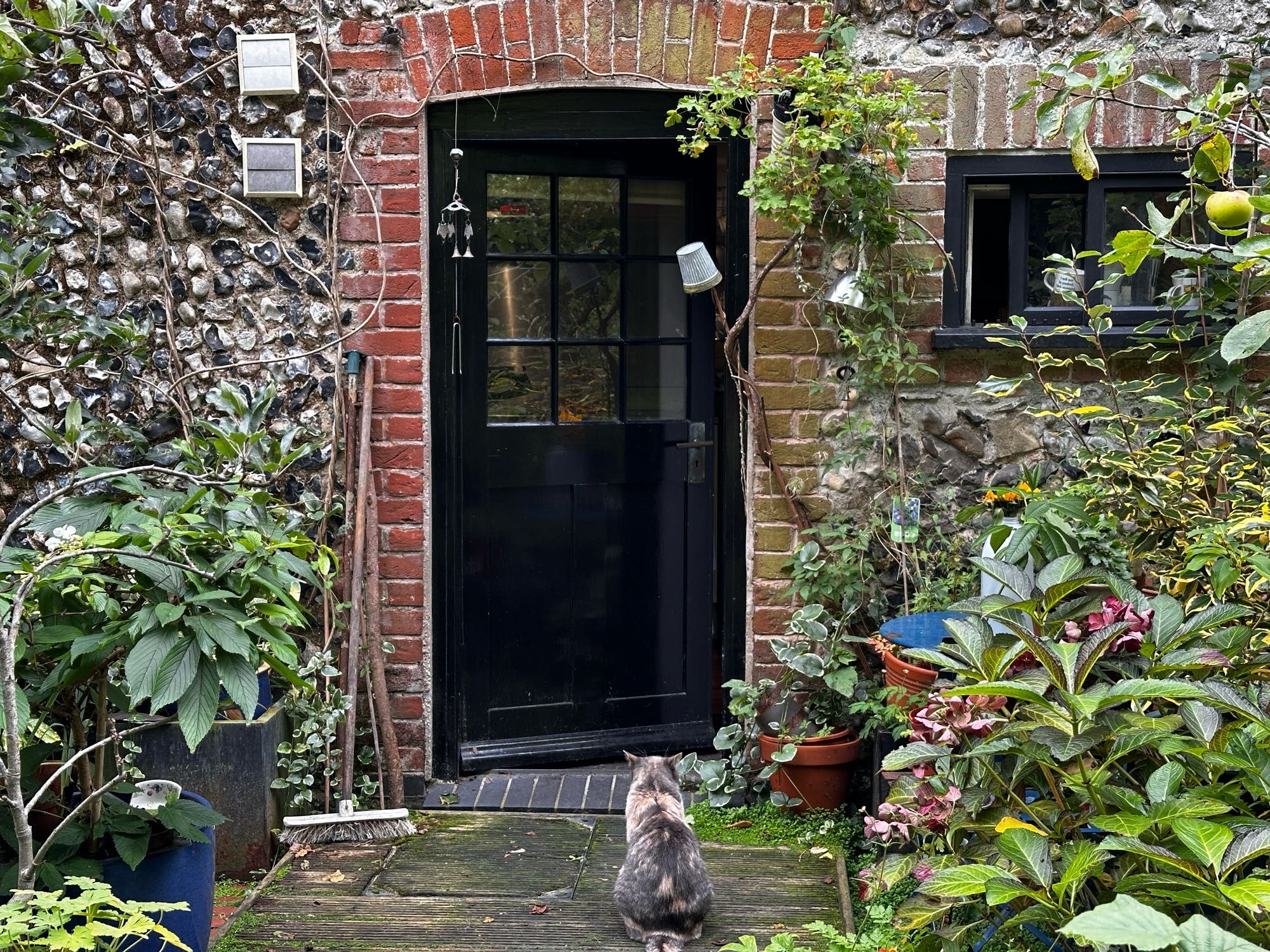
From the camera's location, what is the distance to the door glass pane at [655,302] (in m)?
4.77

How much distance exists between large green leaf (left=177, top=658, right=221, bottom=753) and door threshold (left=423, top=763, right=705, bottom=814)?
220cm

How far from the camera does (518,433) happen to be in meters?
4.66

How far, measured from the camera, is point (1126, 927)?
1.50 metres

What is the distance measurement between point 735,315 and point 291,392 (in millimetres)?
1633

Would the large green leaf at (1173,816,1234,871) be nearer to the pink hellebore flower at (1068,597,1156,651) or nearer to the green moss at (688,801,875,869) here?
the pink hellebore flower at (1068,597,1156,651)

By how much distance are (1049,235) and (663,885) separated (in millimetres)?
2645

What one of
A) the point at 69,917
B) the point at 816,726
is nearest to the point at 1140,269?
the point at 816,726

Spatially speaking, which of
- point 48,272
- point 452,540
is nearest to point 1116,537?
point 452,540

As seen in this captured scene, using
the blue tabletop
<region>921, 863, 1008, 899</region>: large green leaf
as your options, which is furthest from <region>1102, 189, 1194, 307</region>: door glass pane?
<region>921, 863, 1008, 899</region>: large green leaf

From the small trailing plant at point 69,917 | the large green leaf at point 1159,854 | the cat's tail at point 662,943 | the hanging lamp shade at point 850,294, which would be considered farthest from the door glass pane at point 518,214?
the large green leaf at point 1159,854

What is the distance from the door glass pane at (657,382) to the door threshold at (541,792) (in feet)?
4.58

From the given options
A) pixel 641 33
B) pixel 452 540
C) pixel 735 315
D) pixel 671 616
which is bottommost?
pixel 671 616

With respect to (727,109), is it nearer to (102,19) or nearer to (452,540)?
(452,540)

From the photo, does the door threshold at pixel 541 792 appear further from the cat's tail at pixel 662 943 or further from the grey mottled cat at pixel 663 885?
the cat's tail at pixel 662 943
